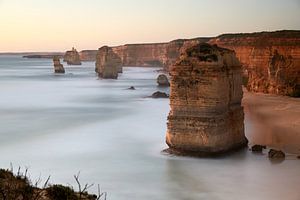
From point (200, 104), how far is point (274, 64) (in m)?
23.9

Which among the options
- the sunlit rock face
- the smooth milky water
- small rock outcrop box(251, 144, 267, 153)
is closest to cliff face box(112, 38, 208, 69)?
the sunlit rock face

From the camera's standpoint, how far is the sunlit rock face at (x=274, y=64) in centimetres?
3541

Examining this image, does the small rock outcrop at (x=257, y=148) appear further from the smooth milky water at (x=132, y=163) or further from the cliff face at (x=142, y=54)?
the cliff face at (x=142, y=54)

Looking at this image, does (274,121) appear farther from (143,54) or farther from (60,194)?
(143,54)

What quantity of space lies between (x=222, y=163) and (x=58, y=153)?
6335mm

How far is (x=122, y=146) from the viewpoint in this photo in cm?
1741

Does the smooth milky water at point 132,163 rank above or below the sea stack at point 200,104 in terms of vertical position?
below

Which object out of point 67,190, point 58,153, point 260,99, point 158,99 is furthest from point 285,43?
point 67,190

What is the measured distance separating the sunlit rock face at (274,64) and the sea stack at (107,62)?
76.0ft

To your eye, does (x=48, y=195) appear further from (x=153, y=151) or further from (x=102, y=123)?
(x=102, y=123)

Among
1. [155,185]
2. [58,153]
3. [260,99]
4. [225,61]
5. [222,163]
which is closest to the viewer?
[155,185]

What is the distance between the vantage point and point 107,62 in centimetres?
6397

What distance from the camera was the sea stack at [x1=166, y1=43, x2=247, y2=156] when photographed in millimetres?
14336

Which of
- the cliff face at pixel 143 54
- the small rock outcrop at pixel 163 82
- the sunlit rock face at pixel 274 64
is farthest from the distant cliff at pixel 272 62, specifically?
the cliff face at pixel 143 54
